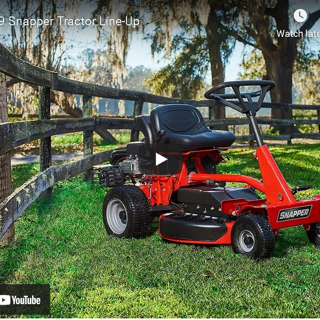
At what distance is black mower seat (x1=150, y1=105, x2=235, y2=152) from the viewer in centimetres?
534

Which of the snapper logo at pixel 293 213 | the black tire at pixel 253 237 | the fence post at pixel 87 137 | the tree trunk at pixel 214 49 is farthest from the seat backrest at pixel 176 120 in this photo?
the tree trunk at pixel 214 49

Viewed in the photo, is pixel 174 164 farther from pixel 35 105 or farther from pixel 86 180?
pixel 35 105

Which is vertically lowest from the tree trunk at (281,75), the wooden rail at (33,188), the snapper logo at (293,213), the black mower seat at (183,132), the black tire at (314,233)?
the black tire at (314,233)

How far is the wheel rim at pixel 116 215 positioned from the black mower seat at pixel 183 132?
0.71 metres

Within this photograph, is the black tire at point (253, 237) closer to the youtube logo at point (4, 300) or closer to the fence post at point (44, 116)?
the youtube logo at point (4, 300)

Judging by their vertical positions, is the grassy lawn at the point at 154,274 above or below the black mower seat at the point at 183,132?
below

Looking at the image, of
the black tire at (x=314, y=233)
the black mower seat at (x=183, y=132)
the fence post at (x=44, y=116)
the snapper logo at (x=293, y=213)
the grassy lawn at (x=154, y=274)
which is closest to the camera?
the grassy lawn at (x=154, y=274)

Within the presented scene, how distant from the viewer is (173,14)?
722 inches

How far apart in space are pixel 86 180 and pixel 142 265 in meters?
4.83

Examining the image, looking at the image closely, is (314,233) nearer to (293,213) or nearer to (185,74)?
(293,213)

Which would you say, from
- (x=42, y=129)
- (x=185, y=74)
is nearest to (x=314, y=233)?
(x=42, y=129)

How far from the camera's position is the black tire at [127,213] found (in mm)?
5492

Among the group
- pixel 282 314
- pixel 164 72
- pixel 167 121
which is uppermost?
pixel 164 72

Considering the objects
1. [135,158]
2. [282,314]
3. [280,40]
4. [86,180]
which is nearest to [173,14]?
[280,40]
